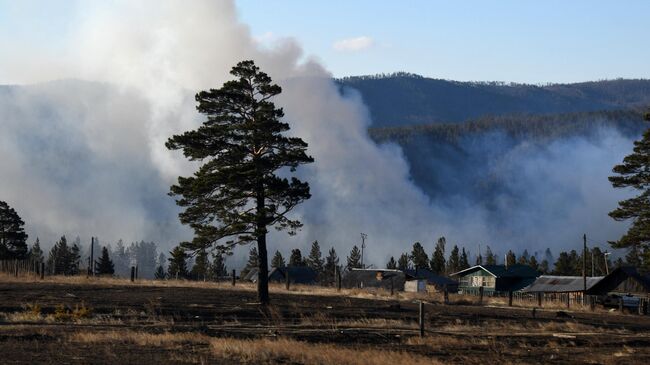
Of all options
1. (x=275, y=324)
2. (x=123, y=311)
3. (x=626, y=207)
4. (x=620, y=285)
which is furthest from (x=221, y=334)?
(x=620, y=285)

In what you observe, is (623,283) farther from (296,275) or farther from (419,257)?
(419,257)

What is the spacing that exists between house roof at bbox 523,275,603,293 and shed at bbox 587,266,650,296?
47.2 inches

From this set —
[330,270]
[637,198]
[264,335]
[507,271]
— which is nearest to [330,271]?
[330,270]

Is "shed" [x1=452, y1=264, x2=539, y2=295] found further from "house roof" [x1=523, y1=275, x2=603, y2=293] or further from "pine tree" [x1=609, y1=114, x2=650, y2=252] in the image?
"pine tree" [x1=609, y1=114, x2=650, y2=252]

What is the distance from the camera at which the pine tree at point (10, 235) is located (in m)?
90.1

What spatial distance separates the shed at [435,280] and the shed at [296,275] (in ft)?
51.5

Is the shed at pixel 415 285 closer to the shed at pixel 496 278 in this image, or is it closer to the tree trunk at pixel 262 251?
the shed at pixel 496 278

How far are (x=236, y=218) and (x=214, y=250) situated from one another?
2320mm

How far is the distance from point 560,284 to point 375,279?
28255 millimetres

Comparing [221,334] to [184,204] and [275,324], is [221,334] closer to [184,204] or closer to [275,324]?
[275,324]

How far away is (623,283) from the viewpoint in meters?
94.3

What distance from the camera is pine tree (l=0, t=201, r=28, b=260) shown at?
90062mm

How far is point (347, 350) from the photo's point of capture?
24.8 m

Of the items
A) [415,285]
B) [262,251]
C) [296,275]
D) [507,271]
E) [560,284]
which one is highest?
[262,251]
